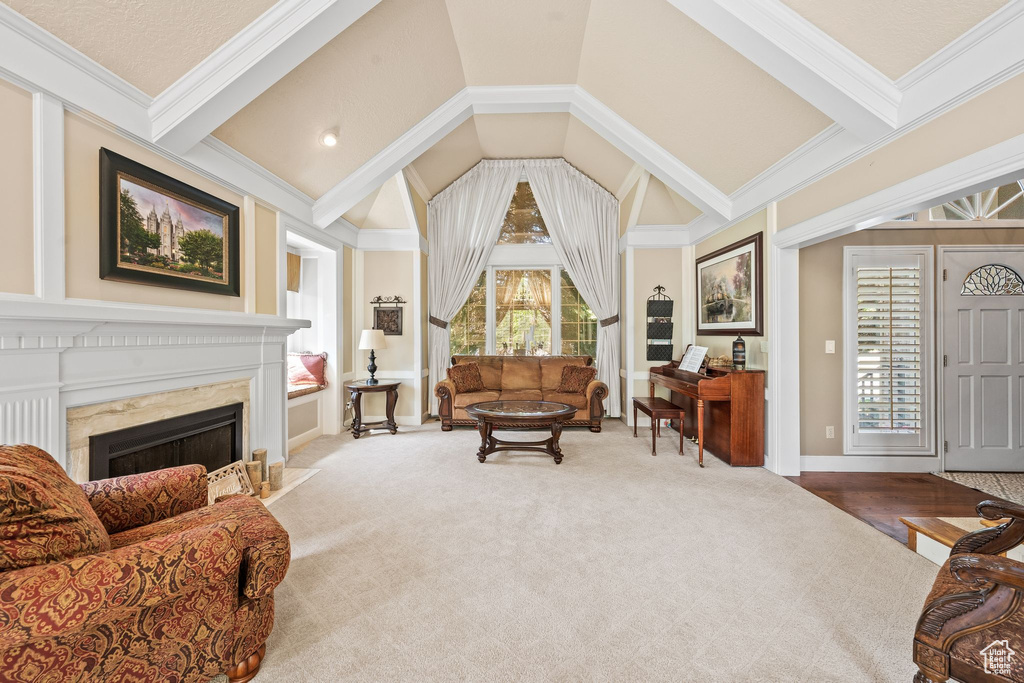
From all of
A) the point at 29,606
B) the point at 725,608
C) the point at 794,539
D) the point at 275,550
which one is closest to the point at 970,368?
the point at 794,539

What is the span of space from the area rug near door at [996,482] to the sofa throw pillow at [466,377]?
4.71 metres

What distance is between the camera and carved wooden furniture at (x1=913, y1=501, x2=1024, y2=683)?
42.8 inches

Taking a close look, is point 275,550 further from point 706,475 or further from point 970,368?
point 970,368

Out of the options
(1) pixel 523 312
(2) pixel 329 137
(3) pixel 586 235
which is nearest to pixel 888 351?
(3) pixel 586 235

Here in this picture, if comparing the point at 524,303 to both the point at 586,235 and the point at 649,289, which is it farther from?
the point at 649,289

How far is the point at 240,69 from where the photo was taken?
8.21 feet

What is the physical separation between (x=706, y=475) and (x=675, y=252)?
324cm

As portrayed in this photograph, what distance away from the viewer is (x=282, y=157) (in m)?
3.54

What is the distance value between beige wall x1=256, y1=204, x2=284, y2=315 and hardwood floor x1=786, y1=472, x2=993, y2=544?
4.76 meters

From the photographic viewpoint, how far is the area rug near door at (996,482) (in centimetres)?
314

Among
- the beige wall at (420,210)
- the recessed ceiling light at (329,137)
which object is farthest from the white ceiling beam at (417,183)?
the recessed ceiling light at (329,137)

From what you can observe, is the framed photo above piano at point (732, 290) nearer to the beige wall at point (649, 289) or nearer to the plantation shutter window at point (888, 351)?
the beige wall at point (649, 289)

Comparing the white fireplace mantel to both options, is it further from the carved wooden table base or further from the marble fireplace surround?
the carved wooden table base

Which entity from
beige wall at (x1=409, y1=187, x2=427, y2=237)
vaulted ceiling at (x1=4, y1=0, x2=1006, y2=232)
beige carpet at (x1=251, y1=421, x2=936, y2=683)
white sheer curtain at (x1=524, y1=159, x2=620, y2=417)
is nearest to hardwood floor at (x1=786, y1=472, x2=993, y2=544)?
beige carpet at (x1=251, y1=421, x2=936, y2=683)
